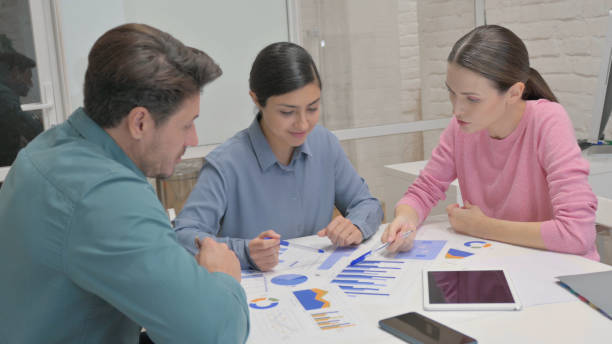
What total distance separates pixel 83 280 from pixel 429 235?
1.04 meters

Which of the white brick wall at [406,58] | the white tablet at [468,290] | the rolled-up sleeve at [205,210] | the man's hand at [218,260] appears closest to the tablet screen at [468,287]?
the white tablet at [468,290]

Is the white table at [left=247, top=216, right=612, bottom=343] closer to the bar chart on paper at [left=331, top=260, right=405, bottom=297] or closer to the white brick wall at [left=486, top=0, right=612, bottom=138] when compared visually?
the bar chart on paper at [left=331, top=260, right=405, bottom=297]

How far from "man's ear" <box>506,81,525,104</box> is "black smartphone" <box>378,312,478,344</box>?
81 centimetres

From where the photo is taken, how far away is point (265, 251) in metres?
1.35

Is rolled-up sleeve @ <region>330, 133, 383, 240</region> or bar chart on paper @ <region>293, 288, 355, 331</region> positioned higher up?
rolled-up sleeve @ <region>330, 133, 383, 240</region>

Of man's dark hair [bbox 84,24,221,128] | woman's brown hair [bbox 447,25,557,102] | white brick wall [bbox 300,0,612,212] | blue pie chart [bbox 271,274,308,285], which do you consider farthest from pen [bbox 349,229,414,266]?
white brick wall [bbox 300,0,612,212]

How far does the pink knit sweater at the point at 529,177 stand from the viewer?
143 cm

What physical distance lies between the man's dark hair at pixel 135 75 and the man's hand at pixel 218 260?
11.5 inches

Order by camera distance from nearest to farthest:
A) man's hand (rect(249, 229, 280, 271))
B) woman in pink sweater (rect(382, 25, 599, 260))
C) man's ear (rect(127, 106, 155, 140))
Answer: man's ear (rect(127, 106, 155, 140)) < man's hand (rect(249, 229, 280, 271)) < woman in pink sweater (rect(382, 25, 599, 260))

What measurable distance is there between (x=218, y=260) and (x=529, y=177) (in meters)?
1.01

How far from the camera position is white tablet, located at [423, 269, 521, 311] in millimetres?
1088

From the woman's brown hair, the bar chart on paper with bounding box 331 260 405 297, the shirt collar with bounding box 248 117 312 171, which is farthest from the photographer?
the shirt collar with bounding box 248 117 312 171

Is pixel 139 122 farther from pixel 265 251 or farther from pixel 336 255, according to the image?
pixel 336 255

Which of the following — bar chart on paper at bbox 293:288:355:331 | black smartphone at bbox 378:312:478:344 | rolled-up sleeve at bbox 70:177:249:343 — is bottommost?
bar chart on paper at bbox 293:288:355:331
